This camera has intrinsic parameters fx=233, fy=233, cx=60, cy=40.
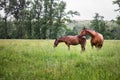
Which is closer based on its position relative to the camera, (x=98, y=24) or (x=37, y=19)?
(x=37, y=19)

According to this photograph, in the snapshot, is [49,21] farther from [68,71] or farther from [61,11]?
[68,71]

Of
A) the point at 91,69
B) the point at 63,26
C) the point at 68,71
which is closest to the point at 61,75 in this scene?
the point at 68,71

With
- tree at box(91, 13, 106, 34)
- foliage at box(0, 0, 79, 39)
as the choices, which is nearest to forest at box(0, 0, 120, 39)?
foliage at box(0, 0, 79, 39)

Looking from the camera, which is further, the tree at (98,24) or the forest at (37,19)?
the tree at (98,24)

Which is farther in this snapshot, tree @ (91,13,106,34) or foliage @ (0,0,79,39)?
tree @ (91,13,106,34)

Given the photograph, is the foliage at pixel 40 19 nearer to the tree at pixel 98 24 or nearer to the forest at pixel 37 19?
the forest at pixel 37 19

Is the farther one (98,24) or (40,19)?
(98,24)

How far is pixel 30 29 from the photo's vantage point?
5181cm

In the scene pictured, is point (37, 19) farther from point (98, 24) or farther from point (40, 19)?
point (98, 24)

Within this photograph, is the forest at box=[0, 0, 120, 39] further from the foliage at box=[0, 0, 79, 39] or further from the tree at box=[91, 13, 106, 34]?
the tree at box=[91, 13, 106, 34]

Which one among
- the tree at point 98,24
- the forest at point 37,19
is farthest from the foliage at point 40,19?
the tree at point 98,24

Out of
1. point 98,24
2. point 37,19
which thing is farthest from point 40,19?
point 98,24

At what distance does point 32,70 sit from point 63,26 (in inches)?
1861

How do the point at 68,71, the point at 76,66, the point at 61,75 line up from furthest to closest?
the point at 76,66 → the point at 68,71 → the point at 61,75
